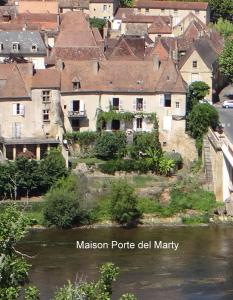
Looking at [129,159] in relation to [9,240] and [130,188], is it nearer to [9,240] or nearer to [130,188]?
[130,188]

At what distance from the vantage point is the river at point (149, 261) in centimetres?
5103

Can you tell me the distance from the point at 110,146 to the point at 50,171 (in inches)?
162

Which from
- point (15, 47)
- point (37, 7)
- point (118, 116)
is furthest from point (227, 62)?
point (37, 7)

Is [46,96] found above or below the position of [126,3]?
below

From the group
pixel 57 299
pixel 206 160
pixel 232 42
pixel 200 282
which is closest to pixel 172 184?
pixel 206 160

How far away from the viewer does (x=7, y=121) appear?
67.8m

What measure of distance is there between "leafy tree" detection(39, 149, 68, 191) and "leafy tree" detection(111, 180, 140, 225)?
155 inches

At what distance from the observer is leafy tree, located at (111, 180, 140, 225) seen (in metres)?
62.0

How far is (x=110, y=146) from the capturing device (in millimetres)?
66562

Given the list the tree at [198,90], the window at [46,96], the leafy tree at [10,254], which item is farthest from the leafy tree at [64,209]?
the leafy tree at [10,254]

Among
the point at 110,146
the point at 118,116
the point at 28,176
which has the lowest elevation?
the point at 28,176

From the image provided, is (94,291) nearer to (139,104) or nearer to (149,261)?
(149,261)

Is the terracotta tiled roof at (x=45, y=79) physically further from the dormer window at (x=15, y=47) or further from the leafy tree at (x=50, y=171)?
the dormer window at (x=15, y=47)

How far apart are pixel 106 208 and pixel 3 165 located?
6442 millimetres
